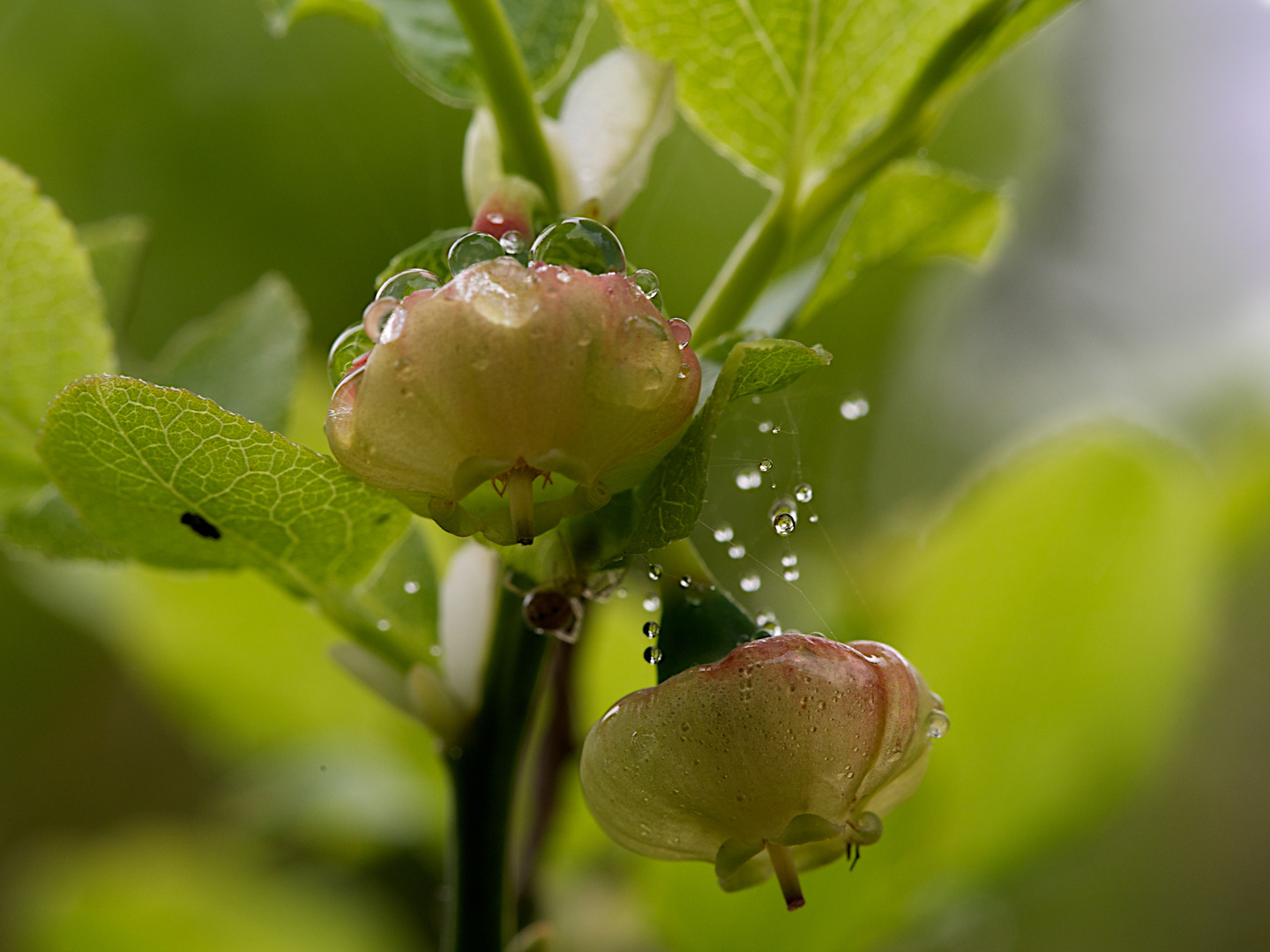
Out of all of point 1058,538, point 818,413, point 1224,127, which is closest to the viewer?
point 1058,538

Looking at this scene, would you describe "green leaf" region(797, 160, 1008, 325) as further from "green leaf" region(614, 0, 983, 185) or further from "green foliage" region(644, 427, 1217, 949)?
"green foliage" region(644, 427, 1217, 949)

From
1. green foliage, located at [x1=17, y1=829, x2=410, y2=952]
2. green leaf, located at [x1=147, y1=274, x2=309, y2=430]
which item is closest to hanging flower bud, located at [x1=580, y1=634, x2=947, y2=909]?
green leaf, located at [x1=147, y1=274, x2=309, y2=430]

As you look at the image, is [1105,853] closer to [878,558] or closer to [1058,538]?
[878,558]

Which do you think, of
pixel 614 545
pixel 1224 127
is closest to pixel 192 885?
pixel 614 545

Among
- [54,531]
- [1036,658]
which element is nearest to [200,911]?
[54,531]

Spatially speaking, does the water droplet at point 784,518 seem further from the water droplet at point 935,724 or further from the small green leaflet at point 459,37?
the small green leaflet at point 459,37

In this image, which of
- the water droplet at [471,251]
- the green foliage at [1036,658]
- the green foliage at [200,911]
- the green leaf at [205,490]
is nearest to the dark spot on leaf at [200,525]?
the green leaf at [205,490]
